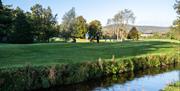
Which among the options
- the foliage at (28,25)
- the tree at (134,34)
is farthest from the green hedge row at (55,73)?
the tree at (134,34)

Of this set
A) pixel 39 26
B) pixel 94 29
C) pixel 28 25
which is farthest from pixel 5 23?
pixel 94 29

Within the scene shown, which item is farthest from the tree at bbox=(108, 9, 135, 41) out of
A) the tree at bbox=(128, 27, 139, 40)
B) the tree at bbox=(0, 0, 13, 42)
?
the tree at bbox=(0, 0, 13, 42)

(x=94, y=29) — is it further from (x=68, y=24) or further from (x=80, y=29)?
(x=68, y=24)

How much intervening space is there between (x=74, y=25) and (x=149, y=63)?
6126 cm

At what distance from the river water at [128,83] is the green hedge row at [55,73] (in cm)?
70

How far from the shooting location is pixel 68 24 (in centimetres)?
10688

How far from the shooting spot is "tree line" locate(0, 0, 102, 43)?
72000 mm

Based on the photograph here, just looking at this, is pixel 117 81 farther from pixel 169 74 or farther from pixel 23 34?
pixel 23 34

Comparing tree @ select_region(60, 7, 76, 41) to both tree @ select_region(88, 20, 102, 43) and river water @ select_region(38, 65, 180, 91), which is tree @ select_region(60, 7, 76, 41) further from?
river water @ select_region(38, 65, 180, 91)

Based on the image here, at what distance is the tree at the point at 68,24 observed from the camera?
103375 millimetres

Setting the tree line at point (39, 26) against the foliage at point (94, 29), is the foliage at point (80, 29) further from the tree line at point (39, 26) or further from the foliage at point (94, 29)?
the foliage at point (94, 29)

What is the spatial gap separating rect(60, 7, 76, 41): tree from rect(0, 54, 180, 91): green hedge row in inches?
2415

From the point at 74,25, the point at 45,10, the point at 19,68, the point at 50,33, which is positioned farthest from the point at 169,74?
the point at 74,25

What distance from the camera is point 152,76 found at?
39875 millimetres
